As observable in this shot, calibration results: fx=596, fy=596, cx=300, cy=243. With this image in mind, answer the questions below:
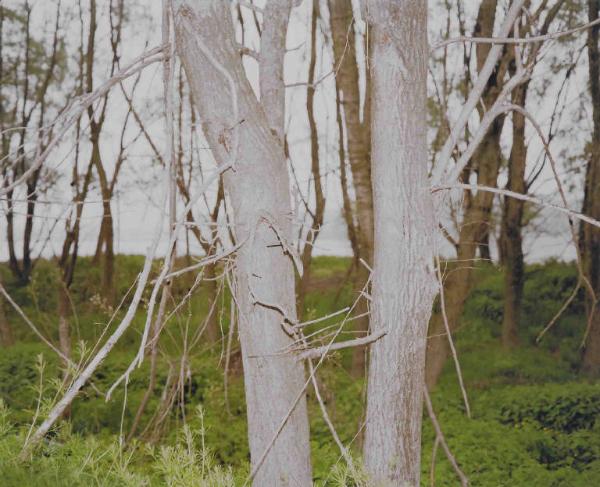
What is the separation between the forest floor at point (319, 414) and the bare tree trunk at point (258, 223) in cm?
34

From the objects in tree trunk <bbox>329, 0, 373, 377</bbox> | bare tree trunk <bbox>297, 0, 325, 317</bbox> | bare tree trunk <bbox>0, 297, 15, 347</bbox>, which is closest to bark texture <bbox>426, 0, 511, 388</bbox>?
tree trunk <bbox>329, 0, 373, 377</bbox>

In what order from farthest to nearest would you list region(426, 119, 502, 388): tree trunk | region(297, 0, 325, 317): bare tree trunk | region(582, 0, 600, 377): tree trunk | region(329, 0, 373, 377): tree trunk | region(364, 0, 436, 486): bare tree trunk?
region(297, 0, 325, 317): bare tree trunk
region(582, 0, 600, 377): tree trunk
region(426, 119, 502, 388): tree trunk
region(329, 0, 373, 377): tree trunk
region(364, 0, 436, 486): bare tree trunk

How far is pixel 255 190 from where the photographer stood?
7.96 ft

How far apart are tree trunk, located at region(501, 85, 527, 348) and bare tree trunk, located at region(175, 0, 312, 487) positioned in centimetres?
683

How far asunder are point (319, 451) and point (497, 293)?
24.4ft

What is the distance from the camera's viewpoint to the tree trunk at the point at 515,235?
28.2ft

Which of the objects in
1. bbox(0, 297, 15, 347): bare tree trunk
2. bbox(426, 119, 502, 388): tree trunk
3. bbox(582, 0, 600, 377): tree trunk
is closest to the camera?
bbox(426, 119, 502, 388): tree trunk

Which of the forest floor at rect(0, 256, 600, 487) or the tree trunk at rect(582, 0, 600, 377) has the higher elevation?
the tree trunk at rect(582, 0, 600, 377)

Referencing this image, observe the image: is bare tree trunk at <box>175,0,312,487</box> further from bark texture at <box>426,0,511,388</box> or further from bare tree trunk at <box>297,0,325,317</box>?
bare tree trunk at <box>297,0,325,317</box>

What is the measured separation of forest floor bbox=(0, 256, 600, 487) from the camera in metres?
3.20

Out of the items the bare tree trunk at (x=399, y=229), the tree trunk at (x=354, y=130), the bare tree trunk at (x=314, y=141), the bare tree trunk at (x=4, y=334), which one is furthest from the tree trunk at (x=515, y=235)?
the bare tree trunk at (x=4, y=334)

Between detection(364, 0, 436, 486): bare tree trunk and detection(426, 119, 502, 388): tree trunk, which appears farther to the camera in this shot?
detection(426, 119, 502, 388): tree trunk

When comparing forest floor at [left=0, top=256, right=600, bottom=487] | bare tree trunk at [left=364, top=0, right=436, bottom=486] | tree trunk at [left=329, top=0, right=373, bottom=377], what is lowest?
forest floor at [left=0, top=256, right=600, bottom=487]

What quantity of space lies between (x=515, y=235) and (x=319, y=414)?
4.21m
